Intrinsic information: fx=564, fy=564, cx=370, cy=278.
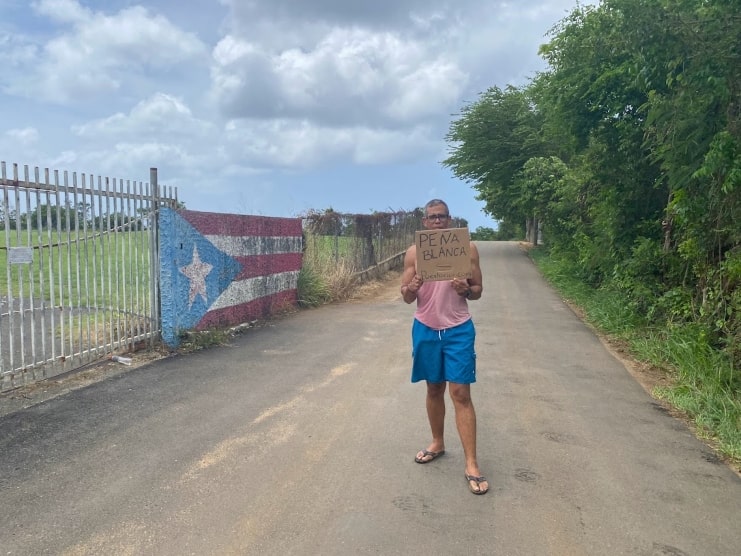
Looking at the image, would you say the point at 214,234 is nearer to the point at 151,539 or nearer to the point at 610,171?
the point at 151,539

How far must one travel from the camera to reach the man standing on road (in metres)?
3.80

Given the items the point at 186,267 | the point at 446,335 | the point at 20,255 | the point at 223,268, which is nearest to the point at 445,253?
the point at 446,335

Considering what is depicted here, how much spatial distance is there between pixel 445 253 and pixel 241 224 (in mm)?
6290

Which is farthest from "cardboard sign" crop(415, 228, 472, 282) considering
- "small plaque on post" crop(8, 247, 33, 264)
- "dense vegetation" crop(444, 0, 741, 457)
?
"small plaque on post" crop(8, 247, 33, 264)

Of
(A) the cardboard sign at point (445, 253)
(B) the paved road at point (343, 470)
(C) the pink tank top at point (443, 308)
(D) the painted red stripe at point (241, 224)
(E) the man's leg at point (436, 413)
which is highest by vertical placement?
(D) the painted red stripe at point (241, 224)

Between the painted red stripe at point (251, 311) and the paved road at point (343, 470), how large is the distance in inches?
62.5

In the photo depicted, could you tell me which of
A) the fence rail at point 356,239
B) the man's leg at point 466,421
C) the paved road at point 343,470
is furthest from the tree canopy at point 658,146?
the fence rail at point 356,239

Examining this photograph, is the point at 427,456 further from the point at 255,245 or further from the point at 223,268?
the point at 255,245

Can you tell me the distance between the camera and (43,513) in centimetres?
332

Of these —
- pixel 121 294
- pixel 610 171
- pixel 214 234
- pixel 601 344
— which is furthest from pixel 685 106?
pixel 121 294

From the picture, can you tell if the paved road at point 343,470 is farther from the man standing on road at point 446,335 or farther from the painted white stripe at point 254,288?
the painted white stripe at point 254,288

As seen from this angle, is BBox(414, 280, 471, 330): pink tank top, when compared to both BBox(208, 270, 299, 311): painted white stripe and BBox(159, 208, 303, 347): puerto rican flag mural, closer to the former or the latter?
BBox(159, 208, 303, 347): puerto rican flag mural

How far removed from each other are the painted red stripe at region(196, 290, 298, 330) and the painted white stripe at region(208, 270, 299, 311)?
0.07 meters

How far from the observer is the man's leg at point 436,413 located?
13.1 ft
